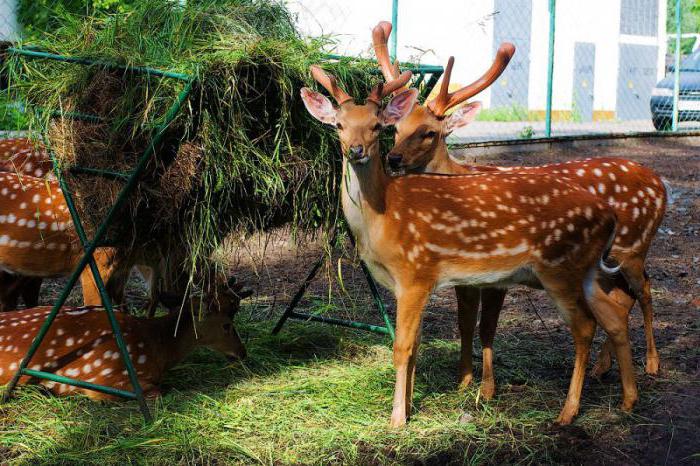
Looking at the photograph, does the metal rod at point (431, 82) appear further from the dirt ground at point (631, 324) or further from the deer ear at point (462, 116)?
the dirt ground at point (631, 324)

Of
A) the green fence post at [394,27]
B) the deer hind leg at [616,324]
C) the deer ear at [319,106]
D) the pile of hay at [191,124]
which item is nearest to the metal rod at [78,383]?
the pile of hay at [191,124]

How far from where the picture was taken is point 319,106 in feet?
13.4

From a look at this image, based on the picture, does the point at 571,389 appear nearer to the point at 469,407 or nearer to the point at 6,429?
the point at 469,407

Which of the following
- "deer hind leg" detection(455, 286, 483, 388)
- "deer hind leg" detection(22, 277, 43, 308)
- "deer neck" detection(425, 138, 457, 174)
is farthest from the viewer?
"deer hind leg" detection(22, 277, 43, 308)

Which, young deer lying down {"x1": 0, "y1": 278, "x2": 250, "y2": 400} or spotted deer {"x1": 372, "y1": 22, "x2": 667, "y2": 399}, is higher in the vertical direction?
spotted deer {"x1": 372, "y1": 22, "x2": 667, "y2": 399}

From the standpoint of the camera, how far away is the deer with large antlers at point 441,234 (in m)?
4.16

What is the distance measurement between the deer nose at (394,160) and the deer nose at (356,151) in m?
0.73

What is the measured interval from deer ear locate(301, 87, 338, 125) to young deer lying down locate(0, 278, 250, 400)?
100 cm

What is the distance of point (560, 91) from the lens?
1738 centimetres

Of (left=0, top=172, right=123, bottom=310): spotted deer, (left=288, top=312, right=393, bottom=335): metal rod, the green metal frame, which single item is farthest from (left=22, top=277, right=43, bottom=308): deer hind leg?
(left=288, top=312, right=393, bottom=335): metal rod

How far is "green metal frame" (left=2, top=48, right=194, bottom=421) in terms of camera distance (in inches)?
153

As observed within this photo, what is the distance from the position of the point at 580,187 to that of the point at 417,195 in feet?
2.83

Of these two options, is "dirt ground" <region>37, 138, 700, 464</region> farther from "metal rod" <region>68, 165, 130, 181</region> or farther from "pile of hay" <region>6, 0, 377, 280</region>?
"metal rod" <region>68, 165, 130, 181</region>

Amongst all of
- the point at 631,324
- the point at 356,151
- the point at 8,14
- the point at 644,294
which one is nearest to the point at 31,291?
the point at 356,151
